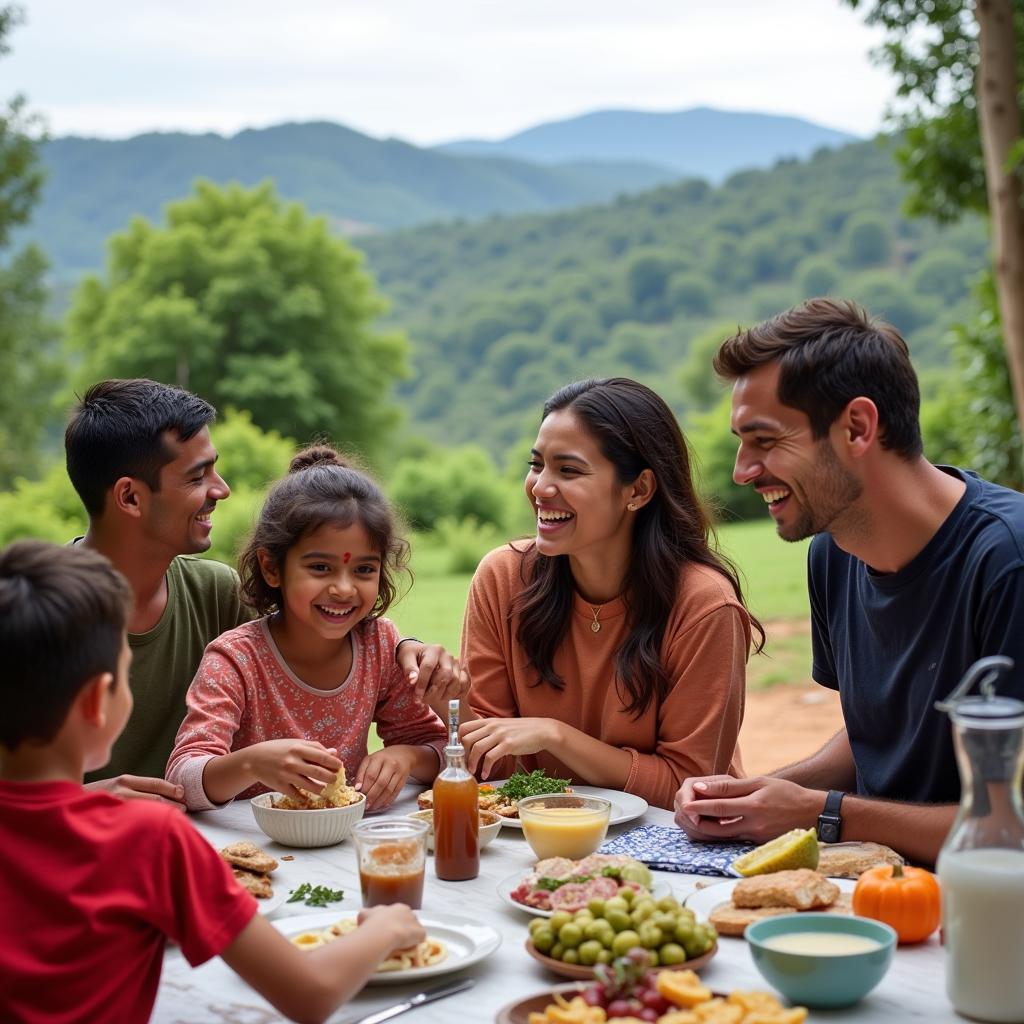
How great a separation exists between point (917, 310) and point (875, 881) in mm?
40860

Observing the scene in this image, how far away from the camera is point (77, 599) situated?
1766 mm

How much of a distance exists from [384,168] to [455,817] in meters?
66.2

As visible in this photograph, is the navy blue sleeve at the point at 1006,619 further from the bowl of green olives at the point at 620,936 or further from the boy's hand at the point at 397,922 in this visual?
the boy's hand at the point at 397,922

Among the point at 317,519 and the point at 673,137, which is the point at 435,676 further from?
the point at 673,137

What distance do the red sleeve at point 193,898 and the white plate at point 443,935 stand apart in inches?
11.0

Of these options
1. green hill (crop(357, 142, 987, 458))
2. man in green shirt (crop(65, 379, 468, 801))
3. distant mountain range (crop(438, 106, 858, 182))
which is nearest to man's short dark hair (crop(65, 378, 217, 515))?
man in green shirt (crop(65, 379, 468, 801))

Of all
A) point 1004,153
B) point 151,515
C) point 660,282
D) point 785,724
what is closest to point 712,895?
point 151,515

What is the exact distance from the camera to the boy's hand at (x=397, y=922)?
190 cm

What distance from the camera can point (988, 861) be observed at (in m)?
1.74

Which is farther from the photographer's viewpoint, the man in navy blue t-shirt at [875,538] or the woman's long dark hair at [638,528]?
the woman's long dark hair at [638,528]

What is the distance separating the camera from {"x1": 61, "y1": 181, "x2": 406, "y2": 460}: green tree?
133 ft

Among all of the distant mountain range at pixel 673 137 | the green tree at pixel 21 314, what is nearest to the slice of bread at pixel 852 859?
the green tree at pixel 21 314

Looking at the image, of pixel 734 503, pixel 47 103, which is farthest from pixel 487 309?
pixel 734 503

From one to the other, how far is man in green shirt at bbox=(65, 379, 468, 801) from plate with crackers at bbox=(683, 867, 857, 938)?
1.29 metres
